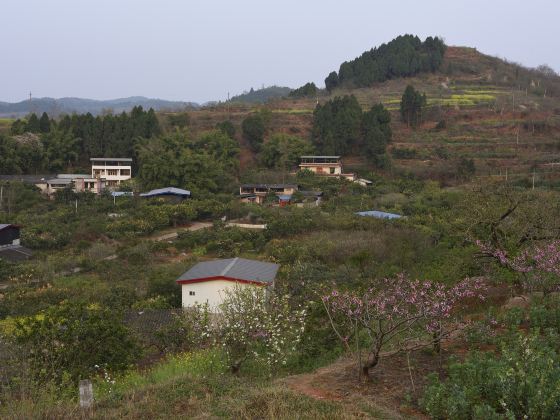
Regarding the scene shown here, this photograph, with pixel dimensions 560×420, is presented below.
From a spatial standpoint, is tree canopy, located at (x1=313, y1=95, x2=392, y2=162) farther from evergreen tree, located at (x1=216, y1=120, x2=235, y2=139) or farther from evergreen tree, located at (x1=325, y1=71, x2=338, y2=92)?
evergreen tree, located at (x1=325, y1=71, x2=338, y2=92)

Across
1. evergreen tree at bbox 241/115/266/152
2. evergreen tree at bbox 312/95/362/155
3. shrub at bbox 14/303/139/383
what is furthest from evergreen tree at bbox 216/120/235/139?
shrub at bbox 14/303/139/383

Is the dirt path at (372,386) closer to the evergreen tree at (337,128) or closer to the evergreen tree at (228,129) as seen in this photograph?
the evergreen tree at (337,128)

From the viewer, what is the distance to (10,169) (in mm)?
34562

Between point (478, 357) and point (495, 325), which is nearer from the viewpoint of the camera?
point (478, 357)

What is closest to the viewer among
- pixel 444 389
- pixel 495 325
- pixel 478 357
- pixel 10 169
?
pixel 444 389

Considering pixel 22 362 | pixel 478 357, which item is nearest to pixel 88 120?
pixel 22 362

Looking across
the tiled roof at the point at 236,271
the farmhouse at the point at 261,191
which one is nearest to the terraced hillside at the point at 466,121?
the farmhouse at the point at 261,191

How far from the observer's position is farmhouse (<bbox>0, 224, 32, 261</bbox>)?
22.3 metres

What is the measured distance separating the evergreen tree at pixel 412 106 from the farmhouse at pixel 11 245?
107ft

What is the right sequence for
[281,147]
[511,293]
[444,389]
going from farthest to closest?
[281,147], [511,293], [444,389]

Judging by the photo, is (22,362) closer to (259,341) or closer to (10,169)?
(259,341)

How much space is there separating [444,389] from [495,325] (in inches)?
118

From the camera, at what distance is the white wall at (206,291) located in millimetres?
14662

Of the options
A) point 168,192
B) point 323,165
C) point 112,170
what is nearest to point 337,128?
point 323,165
